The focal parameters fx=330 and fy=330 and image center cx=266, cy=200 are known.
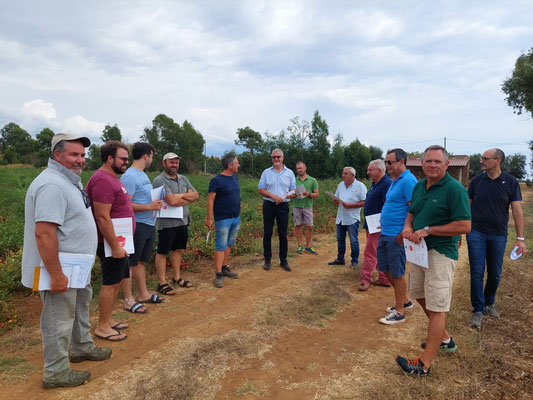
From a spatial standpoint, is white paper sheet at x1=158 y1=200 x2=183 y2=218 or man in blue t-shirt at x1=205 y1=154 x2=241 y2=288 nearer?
white paper sheet at x1=158 y1=200 x2=183 y2=218

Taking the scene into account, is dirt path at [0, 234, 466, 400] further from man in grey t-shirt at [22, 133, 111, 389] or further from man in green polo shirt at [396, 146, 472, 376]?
man in green polo shirt at [396, 146, 472, 376]

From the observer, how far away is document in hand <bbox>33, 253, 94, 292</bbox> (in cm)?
248

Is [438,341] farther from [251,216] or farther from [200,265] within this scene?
[251,216]

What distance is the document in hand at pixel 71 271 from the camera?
2480 mm

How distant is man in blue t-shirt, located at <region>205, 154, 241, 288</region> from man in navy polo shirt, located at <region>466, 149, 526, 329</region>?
10.7 ft

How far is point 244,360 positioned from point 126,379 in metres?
1.03

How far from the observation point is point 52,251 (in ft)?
8.03

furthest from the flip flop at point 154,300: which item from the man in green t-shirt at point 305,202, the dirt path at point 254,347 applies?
the man in green t-shirt at point 305,202

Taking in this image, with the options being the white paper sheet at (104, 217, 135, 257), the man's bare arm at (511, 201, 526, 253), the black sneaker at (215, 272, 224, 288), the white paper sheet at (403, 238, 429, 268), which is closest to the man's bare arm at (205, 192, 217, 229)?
the black sneaker at (215, 272, 224, 288)

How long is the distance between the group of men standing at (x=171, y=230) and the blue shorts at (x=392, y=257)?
0.5 inches

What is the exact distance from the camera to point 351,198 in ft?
20.0

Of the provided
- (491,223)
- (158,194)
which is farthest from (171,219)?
(491,223)

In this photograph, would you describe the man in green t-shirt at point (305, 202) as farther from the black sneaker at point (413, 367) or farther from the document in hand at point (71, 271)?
the document in hand at point (71, 271)

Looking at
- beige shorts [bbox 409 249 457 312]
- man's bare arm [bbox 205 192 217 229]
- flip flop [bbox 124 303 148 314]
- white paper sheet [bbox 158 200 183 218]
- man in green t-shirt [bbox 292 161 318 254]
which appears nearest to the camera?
beige shorts [bbox 409 249 457 312]
